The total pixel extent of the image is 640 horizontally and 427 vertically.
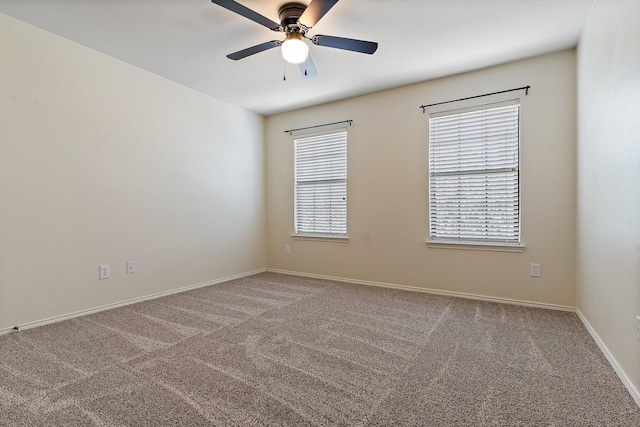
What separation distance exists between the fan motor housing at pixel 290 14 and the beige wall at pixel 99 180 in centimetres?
189

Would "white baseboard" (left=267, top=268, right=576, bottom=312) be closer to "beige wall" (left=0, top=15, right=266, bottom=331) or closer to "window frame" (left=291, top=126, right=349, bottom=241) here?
"window frame" (left=291, top=126, right=349, bottom=241)

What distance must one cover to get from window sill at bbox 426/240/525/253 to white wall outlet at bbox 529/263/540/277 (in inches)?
6.7

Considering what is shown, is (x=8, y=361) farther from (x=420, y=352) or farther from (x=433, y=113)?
(x=433, y=113)

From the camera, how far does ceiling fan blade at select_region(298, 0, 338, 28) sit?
6.18 feet

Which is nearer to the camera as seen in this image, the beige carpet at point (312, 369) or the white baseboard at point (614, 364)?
the beige carpet at point (312, 369)

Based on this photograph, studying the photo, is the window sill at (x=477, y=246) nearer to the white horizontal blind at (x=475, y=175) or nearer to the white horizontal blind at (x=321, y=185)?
the white horizontal blind at (x=475, y=175)

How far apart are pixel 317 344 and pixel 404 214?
2.05 metres

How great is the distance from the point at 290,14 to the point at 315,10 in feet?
1.14

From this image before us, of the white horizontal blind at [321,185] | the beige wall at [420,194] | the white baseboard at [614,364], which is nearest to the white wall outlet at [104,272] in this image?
the beige wall at [420,194]

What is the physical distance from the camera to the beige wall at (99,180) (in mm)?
2457

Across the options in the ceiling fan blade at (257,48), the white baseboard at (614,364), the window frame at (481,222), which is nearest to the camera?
the white baseboard at (614,364)

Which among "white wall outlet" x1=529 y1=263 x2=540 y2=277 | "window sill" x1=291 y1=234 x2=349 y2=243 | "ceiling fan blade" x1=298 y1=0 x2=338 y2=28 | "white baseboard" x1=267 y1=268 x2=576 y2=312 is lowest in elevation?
"white baseboard" x1=267 y1=268 x2=576 y2=312

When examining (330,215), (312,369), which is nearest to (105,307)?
(312,369)

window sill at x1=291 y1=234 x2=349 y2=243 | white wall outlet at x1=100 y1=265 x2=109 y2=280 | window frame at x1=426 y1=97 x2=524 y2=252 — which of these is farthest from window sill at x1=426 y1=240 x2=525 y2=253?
white wall outlet at x1=100 y1=265 x2=109 y2=280
